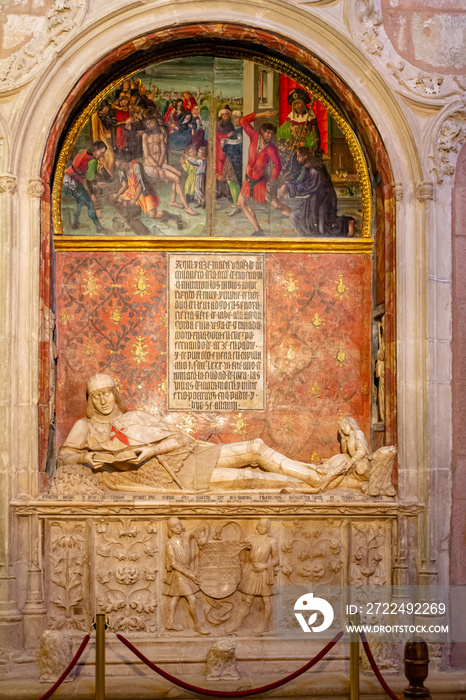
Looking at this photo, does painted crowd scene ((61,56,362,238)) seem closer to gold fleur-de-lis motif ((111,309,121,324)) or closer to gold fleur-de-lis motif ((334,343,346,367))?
gold fleur-de-lis motif ((111,309,121,324))

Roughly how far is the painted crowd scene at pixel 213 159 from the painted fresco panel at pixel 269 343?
385mm

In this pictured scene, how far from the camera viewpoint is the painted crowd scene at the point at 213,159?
9203 millimetres

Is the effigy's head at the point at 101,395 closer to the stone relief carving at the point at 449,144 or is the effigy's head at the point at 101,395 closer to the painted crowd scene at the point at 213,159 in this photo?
the painted crowd scene at the point at 213,159

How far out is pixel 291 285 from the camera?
920 centimetres

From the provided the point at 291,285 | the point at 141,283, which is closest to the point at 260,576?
the point at 291,285

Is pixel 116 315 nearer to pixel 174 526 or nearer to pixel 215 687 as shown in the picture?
pixel 174 526

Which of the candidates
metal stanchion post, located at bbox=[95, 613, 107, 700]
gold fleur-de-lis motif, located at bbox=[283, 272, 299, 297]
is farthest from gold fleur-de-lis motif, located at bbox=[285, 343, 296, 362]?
metal stanchion post, located at bbox=[95, 613, 107, 700]

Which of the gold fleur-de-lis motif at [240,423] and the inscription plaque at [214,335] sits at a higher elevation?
the inscription plaque at [214,335]

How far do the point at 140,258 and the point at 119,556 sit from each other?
2.85m

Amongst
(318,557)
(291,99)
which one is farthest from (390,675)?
(291,99)

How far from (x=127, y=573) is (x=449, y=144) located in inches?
188

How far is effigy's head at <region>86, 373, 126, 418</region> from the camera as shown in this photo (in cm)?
860

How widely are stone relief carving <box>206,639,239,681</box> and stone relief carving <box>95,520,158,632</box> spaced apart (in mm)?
775

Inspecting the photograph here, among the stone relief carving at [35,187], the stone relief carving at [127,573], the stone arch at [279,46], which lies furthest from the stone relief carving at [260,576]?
the stone relief carving at [35,187]
